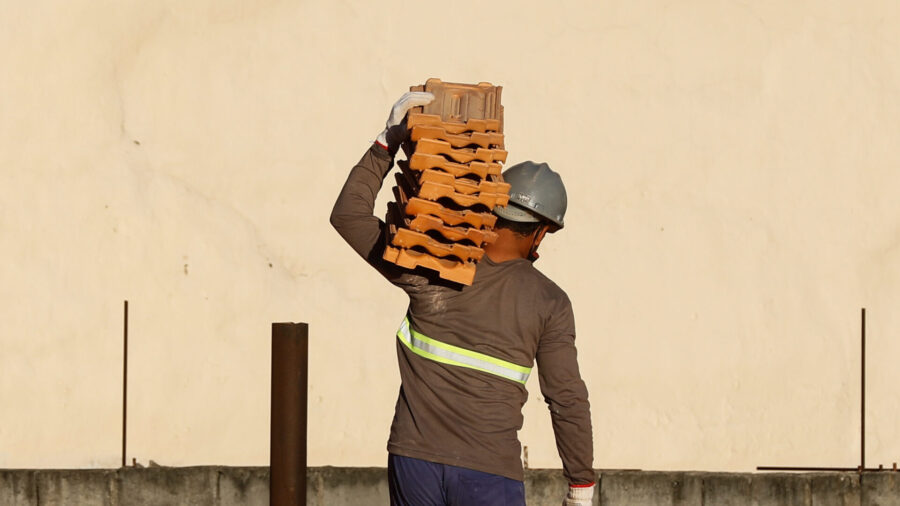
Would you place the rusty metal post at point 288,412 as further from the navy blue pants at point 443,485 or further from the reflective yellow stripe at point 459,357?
the navy blue pants at point 443,485

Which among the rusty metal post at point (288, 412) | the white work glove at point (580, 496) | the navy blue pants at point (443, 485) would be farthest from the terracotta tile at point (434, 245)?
the rusty metal post at point (288, 412)

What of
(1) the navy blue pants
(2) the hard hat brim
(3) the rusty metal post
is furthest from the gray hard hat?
(3) the rusty metal post

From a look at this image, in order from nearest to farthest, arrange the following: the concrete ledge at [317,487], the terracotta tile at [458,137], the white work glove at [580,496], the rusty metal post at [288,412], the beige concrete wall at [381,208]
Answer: the terracotta tile at [458,137] < the white work glove at [580,496] < the rusty metal post at [288,412] < the concrete ledge at [317,487] < the beige concrete wall at [381,208]

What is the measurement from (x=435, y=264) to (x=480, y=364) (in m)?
0.33

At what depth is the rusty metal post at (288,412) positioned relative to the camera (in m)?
5.72

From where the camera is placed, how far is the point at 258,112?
9.63 m

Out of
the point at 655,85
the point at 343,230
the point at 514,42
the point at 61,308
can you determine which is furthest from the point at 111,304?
the point at 343,230

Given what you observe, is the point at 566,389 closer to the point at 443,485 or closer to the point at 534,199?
the point at 443,485

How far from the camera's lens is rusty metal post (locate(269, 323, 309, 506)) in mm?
5724

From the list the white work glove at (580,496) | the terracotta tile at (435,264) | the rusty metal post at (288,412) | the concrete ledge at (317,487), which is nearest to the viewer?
the terracotta tile at (435,264)

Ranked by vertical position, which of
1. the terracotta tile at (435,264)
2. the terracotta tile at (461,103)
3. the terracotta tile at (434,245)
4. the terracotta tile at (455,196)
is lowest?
the terracotta tile at (435,264)

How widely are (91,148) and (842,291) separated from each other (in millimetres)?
4757

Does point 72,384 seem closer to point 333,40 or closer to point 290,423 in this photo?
point 333,40

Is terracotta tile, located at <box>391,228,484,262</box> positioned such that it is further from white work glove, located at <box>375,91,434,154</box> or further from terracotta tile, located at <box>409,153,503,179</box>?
white work glove, located at <box>375,91,434,154</box>
